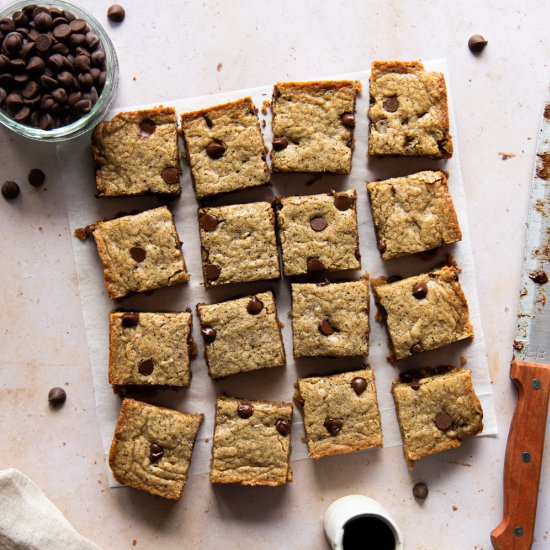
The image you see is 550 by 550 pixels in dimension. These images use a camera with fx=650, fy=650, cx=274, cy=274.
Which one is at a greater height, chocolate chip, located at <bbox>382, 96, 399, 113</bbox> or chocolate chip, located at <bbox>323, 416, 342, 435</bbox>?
chocolate chip, located at <bbox>382, 96, 399, 113</bbox>

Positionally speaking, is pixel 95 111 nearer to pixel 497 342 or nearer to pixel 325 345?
pixel 325 345

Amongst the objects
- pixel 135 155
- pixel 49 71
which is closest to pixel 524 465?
pixel 135 155

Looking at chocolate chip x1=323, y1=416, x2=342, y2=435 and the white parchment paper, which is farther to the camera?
the white parchment paper

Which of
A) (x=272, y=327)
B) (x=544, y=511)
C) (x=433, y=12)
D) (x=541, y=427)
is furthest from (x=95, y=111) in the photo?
(x=544, y=511)

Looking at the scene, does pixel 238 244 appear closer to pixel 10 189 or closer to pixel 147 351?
pixel 147 351

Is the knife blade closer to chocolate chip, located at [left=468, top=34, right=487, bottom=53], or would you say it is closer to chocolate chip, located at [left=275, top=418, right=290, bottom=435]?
chocolate chip, located at [left=468, top=34, right=487, bottom=53]

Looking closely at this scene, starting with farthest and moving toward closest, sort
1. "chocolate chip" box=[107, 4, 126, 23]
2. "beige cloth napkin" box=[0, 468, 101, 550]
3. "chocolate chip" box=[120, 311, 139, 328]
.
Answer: "chocolate chip" box=[107, 4, 126, 23], "chocolate chip" box=[120, 311, 139, 328], "beige cloth napkin" box=[0, 468, 101, 550]

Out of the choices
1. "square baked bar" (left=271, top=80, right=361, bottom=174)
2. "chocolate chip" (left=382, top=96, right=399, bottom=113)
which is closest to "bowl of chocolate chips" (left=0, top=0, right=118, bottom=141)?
"square baked bar" (left=271, top=80, right=361, bottom=174)
